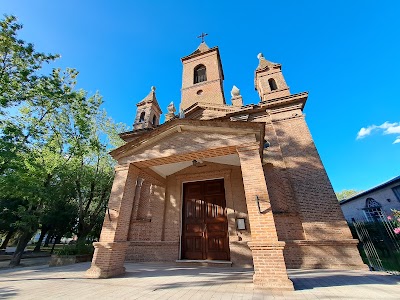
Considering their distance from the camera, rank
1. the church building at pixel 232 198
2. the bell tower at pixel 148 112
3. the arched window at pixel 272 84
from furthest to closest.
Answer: the bell tower at pixel 148 112
the arched window at pixel 272 84
the church building at pixel 232 198

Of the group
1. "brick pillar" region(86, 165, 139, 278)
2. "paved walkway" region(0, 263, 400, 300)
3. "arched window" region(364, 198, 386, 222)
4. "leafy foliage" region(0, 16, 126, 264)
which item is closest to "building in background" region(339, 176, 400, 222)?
"arched window" region(364, 198, 386, 222)

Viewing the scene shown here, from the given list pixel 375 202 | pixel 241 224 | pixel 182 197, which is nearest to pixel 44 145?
pixel 182 197

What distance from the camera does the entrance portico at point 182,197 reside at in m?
4.86

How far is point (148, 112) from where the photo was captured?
47.9 feet

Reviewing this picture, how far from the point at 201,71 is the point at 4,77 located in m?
12.7

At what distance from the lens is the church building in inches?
225

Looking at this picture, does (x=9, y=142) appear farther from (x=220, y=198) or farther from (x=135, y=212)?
(x=220, y=198)

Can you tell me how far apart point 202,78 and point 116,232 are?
43.1 feet

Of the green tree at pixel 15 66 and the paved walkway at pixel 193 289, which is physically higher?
the green tree at pixel 15 66

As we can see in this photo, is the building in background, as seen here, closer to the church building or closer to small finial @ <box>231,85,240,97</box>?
the church building

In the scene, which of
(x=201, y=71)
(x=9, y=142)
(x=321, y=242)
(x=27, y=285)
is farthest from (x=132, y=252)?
(x=201, y=71)

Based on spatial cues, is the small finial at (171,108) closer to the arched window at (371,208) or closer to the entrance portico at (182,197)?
the entrance portico at (182,197)

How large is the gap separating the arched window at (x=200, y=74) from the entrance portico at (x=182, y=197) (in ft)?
29.2

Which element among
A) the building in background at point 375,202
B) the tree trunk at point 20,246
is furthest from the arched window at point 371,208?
the tree trunk at point 20,246
